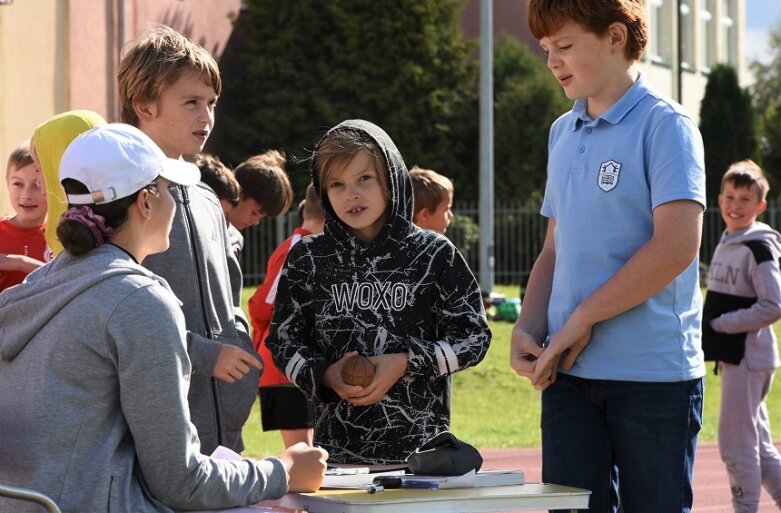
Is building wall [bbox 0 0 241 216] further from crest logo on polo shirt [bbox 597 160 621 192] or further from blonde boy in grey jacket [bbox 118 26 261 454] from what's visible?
crest logo on polo shirt [bbox 597 160 621 192]

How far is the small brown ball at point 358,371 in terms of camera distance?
4.28 meters

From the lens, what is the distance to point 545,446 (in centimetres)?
403

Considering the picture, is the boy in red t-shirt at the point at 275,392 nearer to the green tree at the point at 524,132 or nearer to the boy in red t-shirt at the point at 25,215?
the boy in red t-shirt at the point at 25,215

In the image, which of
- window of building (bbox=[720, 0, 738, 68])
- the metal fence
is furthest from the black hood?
window of building (bbox=[720, 0, 738, 68])

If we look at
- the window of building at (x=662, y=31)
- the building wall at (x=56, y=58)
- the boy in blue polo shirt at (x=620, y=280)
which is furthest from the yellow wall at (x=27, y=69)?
the window of building at (x=662, y=31)

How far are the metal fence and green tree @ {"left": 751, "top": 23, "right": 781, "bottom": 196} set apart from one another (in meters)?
6.56

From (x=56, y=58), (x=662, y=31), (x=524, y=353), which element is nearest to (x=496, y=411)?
(x=56, y=58)

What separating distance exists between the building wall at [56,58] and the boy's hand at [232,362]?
8.59 meters

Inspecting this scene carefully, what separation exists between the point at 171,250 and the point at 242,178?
268 centimetres

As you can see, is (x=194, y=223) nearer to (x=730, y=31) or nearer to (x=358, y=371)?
(x=358, y=371)

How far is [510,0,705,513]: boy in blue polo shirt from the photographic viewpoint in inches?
148

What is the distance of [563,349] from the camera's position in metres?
3.85

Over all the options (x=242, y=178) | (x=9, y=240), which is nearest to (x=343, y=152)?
(x=9, y=240)

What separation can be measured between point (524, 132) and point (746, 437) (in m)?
26.3
